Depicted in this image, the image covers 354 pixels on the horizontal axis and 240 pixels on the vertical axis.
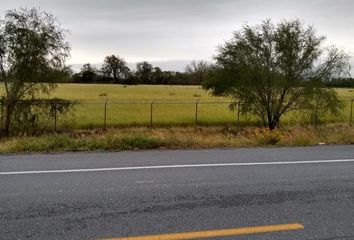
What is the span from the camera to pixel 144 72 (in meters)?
124

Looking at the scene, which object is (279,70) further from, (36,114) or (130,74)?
(130,74)

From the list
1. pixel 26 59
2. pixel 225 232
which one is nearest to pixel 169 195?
pixel 225 232

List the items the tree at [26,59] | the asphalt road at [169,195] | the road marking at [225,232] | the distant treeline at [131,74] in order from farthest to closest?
1. the distant treeline at [131,74]
2. the tree at [26,59]
3. the asphalt road at [169,195]
4. the road marking at [225,232]

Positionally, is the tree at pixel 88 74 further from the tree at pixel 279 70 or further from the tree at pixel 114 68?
the tree at pixel 279 70

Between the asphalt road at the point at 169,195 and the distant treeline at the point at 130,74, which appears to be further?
the distant treeline at the point at 130,74

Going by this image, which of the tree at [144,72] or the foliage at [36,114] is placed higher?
the tree at [144,72]

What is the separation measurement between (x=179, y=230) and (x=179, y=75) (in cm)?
12216

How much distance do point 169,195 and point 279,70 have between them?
15321mm

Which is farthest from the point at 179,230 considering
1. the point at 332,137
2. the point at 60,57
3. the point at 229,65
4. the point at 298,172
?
the point at 229,65

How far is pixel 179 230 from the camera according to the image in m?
4.29

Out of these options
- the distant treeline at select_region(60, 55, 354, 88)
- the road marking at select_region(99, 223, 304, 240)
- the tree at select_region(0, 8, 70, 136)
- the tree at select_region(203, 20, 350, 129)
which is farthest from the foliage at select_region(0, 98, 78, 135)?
the distant treeline at select_region(60, 55, 354, 88)

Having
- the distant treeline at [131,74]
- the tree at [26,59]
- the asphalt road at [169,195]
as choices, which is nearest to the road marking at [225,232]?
the asphalt road at [169,195]

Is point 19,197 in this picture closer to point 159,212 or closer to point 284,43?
point 159,212

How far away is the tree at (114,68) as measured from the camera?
129625mm
